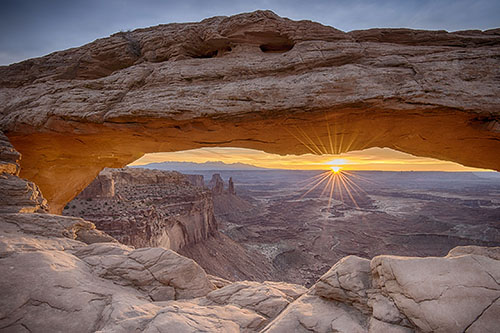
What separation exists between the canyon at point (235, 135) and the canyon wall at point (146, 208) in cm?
905

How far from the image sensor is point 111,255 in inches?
188

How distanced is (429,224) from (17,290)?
2978 inches

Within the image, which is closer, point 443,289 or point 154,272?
point 443,289

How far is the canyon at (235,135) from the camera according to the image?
307 cm

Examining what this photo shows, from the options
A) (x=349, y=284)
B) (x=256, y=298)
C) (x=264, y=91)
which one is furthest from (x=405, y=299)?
(x=264, y=91)

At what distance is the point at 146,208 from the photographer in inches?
854

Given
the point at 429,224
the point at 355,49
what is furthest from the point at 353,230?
the point at 355,49

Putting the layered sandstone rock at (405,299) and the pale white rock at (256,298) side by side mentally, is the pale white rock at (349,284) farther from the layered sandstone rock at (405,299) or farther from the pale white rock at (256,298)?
the pale white rock at (256,298)

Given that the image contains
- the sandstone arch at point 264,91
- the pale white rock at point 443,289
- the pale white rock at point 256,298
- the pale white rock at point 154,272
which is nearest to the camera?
the pale white rock at point 443,289

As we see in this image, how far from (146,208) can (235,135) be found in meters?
17.8

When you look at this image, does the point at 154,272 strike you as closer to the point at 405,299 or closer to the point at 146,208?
the point at 405,299

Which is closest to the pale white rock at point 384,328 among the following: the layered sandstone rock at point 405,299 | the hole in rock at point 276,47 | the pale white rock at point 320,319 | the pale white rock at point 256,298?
the layered sandstone rock at point 405,299

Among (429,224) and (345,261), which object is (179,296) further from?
(429,224)

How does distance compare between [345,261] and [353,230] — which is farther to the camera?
[353,230]
